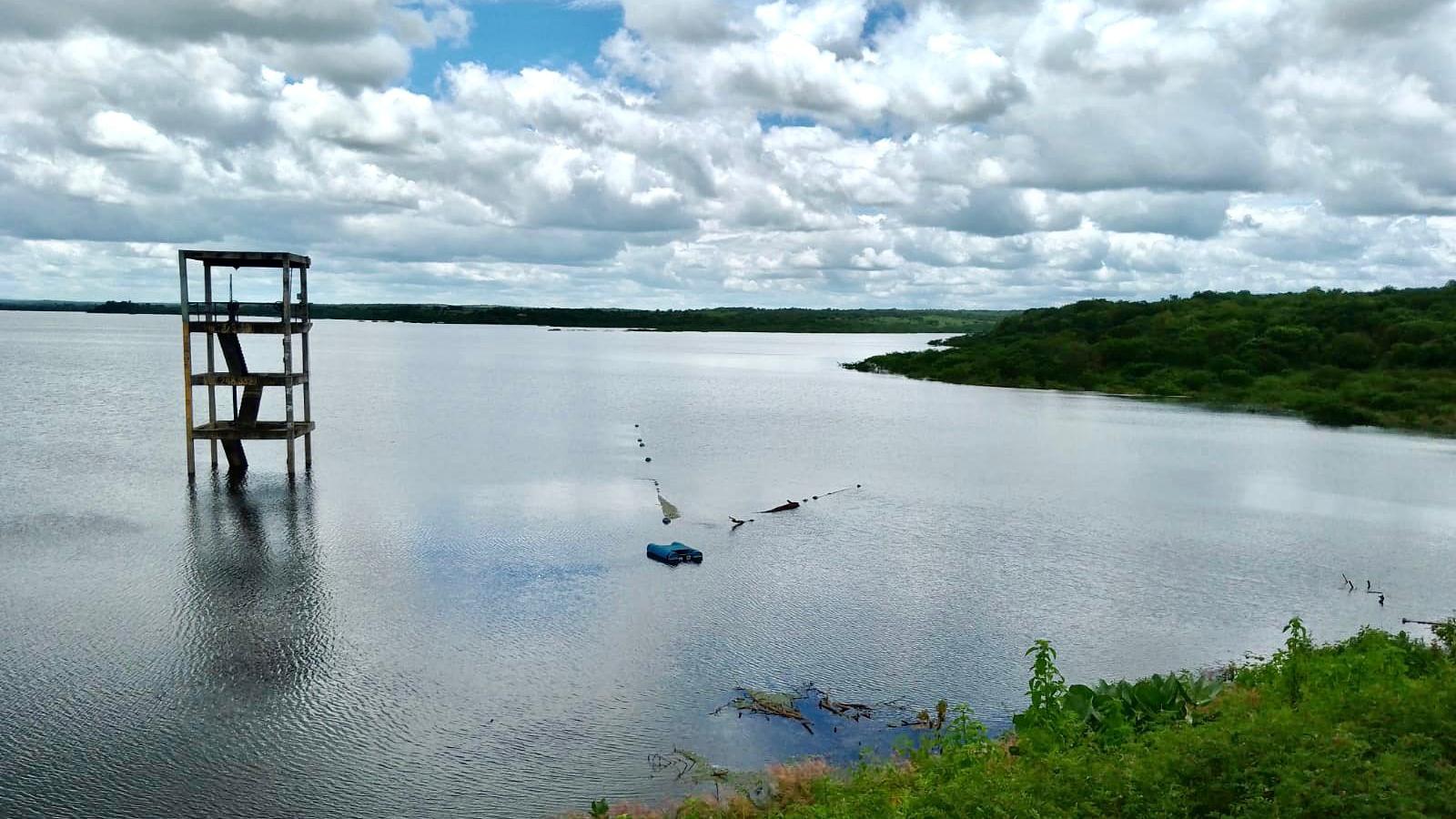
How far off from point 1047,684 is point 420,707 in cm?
1082

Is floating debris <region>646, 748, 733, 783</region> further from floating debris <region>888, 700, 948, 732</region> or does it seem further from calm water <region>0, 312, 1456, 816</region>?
floating debris <region>888, 700, 948, 732</region>

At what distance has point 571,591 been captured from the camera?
26344 millimetres

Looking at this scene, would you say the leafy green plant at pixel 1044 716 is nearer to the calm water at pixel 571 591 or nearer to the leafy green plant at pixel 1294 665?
the calm water at pixel 571 591

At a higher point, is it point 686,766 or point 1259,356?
point 1259,356

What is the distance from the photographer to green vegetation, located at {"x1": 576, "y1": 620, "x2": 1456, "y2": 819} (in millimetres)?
11594

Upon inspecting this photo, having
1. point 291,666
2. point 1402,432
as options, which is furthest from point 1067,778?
point 1402,432

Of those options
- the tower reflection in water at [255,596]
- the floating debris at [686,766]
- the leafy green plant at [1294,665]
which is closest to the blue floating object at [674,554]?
the tower reflection in water at [255,596]

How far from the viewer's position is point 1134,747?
1393 centimetres

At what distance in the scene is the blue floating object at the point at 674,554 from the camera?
29.5 metres

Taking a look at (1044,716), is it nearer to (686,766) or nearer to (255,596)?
(686,766)

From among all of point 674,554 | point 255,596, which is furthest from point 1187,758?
point 255,596

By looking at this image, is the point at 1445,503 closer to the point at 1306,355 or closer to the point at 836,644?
the point at 836,644

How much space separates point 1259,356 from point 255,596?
325 ft

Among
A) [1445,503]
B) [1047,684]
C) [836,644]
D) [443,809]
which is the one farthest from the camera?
[1445,503]
